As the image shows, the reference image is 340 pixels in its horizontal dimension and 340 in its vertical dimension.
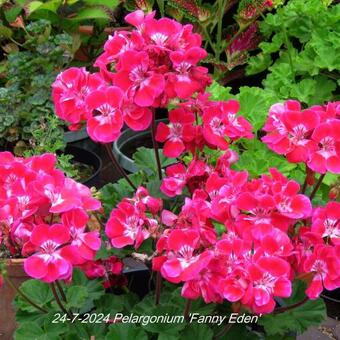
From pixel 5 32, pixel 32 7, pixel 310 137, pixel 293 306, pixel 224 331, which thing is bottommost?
pixel 5 32

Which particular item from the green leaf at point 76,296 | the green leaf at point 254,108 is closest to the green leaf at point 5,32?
the green leaf at point 254,108

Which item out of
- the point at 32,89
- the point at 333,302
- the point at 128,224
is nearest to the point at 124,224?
the point at 128,224

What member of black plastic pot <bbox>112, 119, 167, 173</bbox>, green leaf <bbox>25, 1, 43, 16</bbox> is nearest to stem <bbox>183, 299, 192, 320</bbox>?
black plastic pot <bbox>112, 119, 167, 173</bbox>

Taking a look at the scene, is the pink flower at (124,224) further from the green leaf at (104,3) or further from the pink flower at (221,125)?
the green leaf at (104,3)

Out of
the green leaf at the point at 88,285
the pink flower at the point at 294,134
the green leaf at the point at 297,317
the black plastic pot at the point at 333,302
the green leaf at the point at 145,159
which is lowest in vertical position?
the black plastic pot at the point at 333,302

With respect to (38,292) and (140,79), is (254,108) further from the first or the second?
(38,292)

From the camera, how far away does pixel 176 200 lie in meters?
1.43

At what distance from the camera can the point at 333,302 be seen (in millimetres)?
2281

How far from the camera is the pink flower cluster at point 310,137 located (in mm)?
1102

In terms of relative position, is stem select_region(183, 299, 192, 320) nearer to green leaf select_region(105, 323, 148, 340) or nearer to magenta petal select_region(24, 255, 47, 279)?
green leaf select_region(105, 323, 148, 340)

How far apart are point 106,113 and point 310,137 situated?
1.24ft

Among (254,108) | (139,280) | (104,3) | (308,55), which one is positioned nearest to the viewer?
(139,280)

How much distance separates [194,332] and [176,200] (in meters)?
0.35

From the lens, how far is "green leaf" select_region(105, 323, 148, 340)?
1.15 meters
